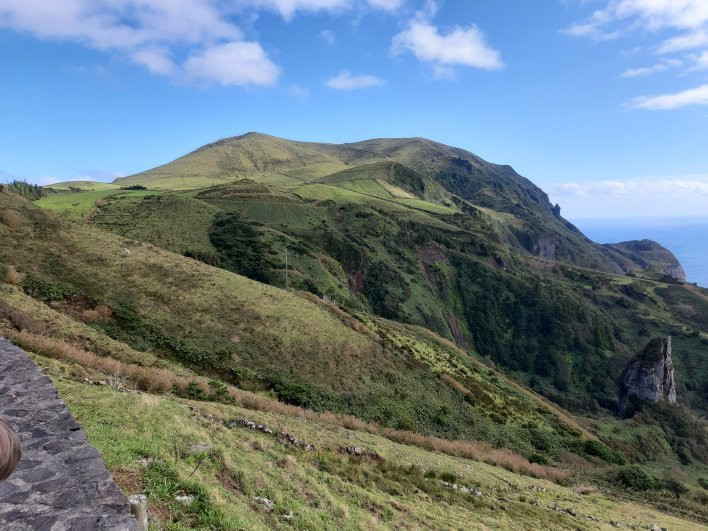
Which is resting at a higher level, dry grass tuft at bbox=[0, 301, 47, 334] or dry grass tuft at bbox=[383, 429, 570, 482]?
dry grass tuft at bbox=[0, 301, 47, 334]

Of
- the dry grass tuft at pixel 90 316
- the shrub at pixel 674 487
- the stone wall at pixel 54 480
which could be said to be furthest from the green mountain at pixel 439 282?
the stone wall at pixel 54 480

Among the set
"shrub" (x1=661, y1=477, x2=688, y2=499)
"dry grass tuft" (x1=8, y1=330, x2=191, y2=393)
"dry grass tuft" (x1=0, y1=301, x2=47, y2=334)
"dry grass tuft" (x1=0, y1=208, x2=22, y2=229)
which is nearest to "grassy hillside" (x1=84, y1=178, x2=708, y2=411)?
"dry grass tuft" (x1=0, y1=208, x2=22, y2=229)

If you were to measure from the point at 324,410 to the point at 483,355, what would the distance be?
106579 mm

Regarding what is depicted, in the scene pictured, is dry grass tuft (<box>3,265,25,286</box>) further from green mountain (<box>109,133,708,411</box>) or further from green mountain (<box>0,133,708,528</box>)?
green mountain (<box>109,133,708,411</box>)

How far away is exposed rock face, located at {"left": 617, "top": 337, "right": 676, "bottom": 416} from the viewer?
9556 centimetres

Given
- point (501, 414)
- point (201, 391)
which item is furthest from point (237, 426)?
point (501, 414)

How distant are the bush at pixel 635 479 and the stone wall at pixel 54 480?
46.3m

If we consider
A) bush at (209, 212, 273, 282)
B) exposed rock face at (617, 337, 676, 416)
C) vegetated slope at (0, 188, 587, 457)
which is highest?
bush at (209, 212, 273, 282)

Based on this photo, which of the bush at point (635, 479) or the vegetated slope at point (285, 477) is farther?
the bush at point (635, 479)

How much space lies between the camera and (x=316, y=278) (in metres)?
92.6

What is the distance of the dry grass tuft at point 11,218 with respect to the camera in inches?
1769

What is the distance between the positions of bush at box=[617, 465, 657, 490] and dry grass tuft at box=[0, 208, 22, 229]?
66.4 meters

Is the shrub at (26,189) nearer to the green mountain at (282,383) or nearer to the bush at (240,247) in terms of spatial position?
the green mountain at (282,383)

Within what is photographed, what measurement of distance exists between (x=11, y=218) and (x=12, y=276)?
13.8 m
